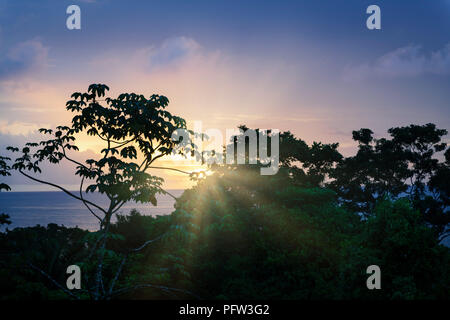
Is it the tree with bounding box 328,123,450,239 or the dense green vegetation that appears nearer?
the dense green vegetation

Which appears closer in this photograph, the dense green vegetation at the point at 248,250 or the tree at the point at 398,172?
the dense green vegetation at the point at 248,250

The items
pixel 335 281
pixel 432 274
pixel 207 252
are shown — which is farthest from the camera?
pixel 207 252

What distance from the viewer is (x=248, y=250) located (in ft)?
57.8

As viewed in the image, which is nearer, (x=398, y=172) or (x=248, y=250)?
(x=248, y=250)

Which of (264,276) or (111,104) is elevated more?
(111,104)

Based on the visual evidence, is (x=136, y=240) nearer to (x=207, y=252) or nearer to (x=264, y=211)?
(x=207, y=252)

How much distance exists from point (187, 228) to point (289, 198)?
643 inches

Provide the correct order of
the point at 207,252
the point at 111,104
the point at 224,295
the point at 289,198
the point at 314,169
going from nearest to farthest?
the point at 111,104, the point at 224,295, the point at 207,252, the point at 289,198, the point at 314,169

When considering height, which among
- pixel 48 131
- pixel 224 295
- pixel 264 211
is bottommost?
pixel 224 295

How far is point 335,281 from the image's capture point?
51.6 ft

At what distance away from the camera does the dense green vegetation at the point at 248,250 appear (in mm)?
8492

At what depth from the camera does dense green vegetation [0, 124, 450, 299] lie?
8.49m

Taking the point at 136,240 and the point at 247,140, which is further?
the point at 247,140
